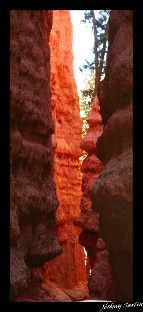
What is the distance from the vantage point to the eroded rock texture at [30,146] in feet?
20.4

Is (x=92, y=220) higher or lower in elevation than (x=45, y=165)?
lower

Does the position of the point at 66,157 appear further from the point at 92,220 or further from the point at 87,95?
the point at 92,220

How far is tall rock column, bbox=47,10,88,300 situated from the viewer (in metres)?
14.9

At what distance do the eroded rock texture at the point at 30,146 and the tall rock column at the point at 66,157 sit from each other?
704cm

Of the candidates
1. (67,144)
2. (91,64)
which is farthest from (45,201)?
(67,144)

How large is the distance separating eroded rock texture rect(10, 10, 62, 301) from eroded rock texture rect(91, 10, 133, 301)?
0.91 metres

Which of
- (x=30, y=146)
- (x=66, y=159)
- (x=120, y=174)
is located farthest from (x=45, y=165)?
(x=66, y=159)

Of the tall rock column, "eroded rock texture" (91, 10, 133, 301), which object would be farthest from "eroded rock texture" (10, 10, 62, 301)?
the tall rock column

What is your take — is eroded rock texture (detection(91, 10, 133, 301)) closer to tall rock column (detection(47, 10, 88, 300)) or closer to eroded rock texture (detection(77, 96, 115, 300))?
eroded rock texture (detection(77, 96, 115, 300))

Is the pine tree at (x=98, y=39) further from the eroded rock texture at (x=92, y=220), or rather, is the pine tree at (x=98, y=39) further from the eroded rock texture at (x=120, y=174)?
the eroded rock texture at (x=120, y=174)

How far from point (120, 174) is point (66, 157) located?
11294 millimetres

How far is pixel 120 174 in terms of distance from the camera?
19.4 ft
